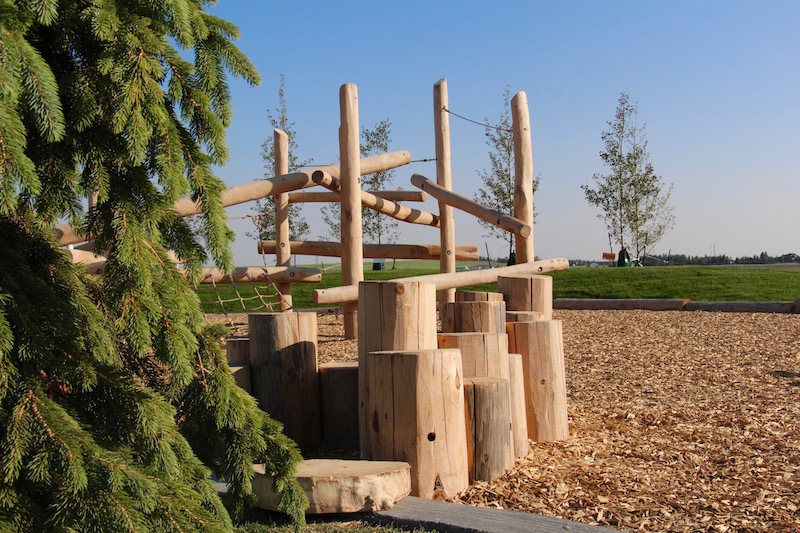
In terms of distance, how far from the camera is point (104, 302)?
2.51 m

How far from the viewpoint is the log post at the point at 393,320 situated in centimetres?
393

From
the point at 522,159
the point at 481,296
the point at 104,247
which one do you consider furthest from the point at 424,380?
the point at 522,159

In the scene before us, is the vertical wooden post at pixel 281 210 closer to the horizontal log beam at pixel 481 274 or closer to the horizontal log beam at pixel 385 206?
the horizontal log beam at pixel 385 206

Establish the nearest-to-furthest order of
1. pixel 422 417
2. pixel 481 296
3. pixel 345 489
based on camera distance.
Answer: pixel 345 489 < pixel 422 417 < pixel 481 296

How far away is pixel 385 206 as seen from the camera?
1052 centimetres

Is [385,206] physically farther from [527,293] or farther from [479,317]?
[479,317]

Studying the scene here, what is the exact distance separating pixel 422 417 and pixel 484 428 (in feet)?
1.57

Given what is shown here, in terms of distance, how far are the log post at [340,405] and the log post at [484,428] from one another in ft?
2.89

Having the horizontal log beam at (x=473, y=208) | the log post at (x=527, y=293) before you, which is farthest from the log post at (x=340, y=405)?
the horizontal log beam at (x=473, y=208)

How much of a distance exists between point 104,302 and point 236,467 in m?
0.79

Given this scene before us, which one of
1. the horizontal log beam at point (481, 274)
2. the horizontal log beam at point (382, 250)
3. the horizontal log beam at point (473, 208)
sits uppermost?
the horizontal log beam at point (473, 208)

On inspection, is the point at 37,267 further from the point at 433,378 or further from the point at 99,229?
the point at 433,378

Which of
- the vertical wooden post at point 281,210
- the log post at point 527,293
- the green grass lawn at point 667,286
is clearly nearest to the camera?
the log post at point 527,293

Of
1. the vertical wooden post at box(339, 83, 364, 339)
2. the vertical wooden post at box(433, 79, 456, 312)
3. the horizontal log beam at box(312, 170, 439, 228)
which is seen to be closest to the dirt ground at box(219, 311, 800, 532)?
the vertical wooden post at box(339, 83, 364, 339)
